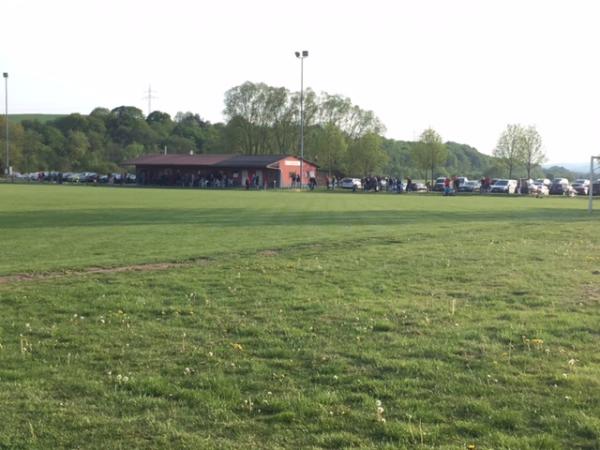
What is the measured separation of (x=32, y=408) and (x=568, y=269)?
34.6 ft

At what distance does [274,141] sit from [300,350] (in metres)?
113

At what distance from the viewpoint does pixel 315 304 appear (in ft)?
31.4

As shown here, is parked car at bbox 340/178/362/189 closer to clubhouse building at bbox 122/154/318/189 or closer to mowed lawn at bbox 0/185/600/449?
clubhouse building at bbox 122/154/318/189

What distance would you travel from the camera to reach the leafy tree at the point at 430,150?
317 feet

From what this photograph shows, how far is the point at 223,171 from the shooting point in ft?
289

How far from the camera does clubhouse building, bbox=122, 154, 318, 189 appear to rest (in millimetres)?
85625

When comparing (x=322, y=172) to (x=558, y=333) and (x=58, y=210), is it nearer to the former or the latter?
(x=58, y=210)

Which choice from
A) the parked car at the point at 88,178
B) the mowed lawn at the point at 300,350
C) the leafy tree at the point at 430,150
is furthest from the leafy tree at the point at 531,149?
the mowed lawn at the point at 300,350

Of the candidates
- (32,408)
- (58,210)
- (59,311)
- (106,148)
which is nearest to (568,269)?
(59,311)

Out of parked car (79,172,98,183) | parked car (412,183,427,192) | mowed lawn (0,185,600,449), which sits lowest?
mowed lawn (0,185,600,449)

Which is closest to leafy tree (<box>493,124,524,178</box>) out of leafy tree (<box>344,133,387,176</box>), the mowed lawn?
leafy tree (<box>344,133,387,176</box>)

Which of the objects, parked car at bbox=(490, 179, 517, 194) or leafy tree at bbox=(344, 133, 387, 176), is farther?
leafy tree at bbox=(344, 133, 387, 176)

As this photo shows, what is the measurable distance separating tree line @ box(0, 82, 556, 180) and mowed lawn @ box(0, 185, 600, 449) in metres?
85.1

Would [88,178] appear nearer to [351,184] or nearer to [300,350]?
[351,184]
